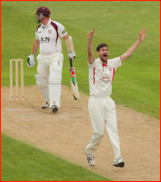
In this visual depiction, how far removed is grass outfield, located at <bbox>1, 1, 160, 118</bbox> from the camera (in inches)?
583

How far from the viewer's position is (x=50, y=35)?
465 inches

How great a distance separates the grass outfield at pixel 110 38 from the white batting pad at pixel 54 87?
6.90 ft

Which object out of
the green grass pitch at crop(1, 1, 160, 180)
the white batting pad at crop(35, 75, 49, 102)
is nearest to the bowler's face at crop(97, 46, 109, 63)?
the green grass pitch at crop(1, 1, 160, 180)

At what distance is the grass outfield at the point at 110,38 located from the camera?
14.8 meters

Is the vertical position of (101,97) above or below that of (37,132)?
above

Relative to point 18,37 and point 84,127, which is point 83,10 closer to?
point 18,37

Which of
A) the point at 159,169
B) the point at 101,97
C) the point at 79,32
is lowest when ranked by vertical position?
the point at 159,169

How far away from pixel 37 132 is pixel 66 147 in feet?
3.95

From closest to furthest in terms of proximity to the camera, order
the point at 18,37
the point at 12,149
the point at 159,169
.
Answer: the point at 159,169 → the point at 12,149 → the point at 18,37

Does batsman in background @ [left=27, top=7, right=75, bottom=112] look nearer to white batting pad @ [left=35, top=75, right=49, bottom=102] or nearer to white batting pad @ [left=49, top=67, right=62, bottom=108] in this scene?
white batting pad @ [left=49, top=67, right=62, bottom=108]

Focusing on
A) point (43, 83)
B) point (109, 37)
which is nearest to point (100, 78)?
point (43, 83)

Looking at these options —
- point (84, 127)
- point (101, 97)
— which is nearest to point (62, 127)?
point (84, 127)

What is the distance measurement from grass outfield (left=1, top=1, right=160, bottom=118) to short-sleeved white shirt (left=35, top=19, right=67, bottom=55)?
257cm

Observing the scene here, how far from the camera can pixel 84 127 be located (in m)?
10.8
